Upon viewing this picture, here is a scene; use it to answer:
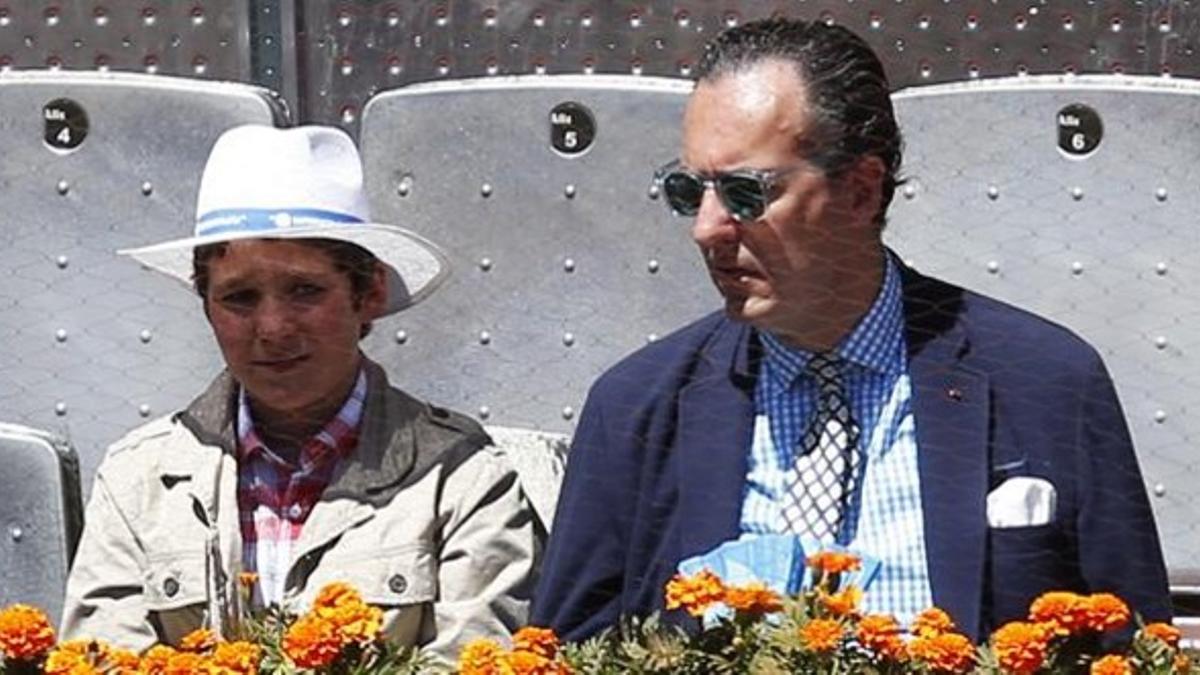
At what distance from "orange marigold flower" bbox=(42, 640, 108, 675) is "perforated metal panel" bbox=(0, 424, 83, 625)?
2.39ft

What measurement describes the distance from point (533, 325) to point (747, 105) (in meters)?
0.72

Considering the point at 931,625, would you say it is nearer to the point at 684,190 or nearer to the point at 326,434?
the point at 684,190

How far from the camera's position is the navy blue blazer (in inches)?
95.4

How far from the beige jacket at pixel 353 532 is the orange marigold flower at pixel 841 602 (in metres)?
0.55

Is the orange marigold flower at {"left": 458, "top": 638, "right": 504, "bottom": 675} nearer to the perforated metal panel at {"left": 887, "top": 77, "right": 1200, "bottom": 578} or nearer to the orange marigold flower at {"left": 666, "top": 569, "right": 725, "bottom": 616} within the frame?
the orange marigold flower at {"left": 666, "top": 569, "right": 725, "bottom": 616}

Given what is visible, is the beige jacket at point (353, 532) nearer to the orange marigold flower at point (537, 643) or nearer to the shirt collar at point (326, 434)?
the shirt collar at point (326, 434)

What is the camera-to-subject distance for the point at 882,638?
1999 millimetres

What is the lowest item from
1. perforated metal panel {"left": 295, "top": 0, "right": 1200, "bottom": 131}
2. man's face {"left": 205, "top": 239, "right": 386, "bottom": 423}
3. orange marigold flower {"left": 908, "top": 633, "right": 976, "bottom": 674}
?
orange marigold flower {"left": 908, "top": 633, "right": 976, "bottom": 674}

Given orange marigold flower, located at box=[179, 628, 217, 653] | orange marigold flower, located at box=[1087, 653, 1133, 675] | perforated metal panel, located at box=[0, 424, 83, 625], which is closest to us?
orange marigold flower, located at box=[1087, 653, 1133, 675]

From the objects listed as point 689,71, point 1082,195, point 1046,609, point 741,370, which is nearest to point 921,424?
point 741,370

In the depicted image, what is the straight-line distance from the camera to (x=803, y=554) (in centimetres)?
238

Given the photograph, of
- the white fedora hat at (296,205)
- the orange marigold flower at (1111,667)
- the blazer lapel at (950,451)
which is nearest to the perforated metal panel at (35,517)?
the white fedora hat at (296,205)

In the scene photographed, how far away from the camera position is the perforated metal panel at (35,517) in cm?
283

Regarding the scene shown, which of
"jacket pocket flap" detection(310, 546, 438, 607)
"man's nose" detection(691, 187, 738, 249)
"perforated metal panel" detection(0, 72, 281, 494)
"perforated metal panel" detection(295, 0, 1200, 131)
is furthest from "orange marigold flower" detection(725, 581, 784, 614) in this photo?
"perforated metal panel" detection(295, 0, 1200, 131)
